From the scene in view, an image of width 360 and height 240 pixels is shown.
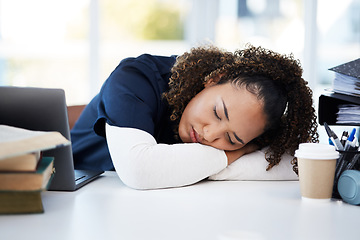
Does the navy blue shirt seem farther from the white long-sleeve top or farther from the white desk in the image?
the white desk

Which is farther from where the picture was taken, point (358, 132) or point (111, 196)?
point (358, 132)

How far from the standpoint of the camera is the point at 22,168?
2.35 ft

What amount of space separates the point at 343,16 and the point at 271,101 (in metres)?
2.85

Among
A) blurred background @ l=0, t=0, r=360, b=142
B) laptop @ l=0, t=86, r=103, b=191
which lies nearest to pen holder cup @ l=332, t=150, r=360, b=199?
laptop @ l=0, t=86, r=103, b=191

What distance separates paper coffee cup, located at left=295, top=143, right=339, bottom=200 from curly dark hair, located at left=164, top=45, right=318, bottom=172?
0.23m

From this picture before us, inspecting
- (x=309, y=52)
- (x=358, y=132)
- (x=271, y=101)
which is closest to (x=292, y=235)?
(x=271, y=101)

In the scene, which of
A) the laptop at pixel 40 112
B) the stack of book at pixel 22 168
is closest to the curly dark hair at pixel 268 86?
the laptop at pixel 40 112

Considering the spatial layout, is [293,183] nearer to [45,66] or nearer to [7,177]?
[7,177]

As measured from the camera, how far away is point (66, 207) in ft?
2.87

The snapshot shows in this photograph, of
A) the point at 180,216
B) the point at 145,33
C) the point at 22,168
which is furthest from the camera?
the point at 145,33

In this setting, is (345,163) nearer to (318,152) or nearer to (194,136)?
(318,152)

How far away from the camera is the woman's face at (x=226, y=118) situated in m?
1.18

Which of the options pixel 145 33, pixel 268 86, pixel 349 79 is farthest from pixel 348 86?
pixel 145 33

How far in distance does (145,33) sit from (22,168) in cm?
329
